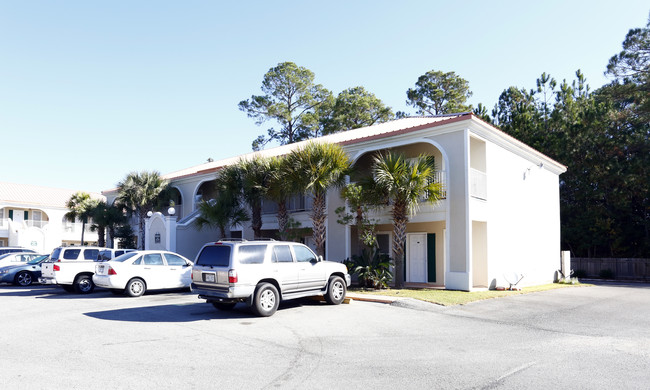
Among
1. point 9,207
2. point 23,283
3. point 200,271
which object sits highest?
point 9,207

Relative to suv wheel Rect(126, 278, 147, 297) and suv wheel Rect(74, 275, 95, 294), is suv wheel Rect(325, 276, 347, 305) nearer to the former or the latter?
suv wheel Rect(126, 278, 147, 297)

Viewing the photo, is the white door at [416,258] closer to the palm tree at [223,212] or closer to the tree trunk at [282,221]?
the tree trunk at [282,221]

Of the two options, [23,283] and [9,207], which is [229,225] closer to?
[23,283]

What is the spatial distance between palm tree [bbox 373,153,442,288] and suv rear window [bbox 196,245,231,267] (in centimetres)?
650

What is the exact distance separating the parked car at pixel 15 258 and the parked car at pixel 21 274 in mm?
655

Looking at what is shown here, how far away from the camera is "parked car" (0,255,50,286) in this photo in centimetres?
1942

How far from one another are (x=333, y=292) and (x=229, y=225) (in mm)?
11201

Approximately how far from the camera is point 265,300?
11.4 metres

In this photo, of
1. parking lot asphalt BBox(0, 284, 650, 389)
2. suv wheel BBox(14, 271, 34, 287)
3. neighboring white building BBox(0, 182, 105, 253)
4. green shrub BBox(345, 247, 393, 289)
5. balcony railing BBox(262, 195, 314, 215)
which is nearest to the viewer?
parking lot asphalt BBox(0, 284, 650, 389)

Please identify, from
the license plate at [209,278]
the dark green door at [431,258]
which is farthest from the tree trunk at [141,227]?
the license plate at [209,278]

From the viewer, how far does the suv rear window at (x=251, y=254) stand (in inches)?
444

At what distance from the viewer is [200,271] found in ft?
38.1

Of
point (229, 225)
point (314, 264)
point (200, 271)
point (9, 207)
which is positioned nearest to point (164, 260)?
point (200, 271)

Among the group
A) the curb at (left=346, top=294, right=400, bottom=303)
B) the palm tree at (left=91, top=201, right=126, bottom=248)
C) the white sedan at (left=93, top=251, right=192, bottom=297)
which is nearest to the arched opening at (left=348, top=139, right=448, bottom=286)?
the curb at (left=346, top=294, right=400, bottom=303)
